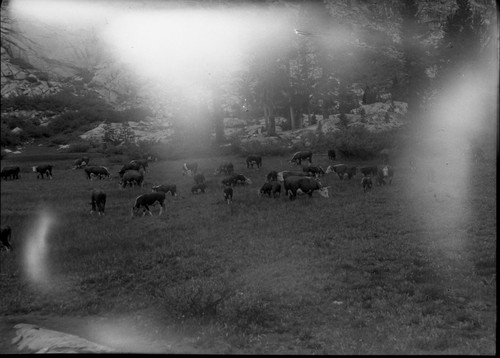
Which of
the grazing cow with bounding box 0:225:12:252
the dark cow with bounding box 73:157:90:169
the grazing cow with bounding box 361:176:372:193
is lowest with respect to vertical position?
the grazing cow with bounding box 0:225:12:252

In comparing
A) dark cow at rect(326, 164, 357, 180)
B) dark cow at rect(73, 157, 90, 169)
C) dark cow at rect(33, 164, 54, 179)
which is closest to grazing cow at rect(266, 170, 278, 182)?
dark cow at rect(326, 164, 357, 180)

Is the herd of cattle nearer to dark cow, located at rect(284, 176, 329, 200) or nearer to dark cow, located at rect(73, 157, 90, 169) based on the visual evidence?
dark cow, located at rect(284, 176, 329, 200)

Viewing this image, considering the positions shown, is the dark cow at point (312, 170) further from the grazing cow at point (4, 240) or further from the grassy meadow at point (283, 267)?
the grazing cow at point (4, 240)

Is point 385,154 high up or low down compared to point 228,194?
up

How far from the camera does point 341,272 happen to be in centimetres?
1421

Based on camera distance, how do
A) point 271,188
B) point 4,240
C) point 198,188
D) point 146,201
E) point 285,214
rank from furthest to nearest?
point 198,188, point 271,188, point 146,201, point 285,214, point 4,240

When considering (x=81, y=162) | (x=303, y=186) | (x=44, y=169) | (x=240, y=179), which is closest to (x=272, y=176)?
(x=240, y=179)

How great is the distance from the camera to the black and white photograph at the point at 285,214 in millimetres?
10891

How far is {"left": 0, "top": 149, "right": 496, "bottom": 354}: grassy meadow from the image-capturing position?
34.1 ft

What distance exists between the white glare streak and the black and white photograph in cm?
12

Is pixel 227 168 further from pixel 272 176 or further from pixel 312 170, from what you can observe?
pixel 312 170

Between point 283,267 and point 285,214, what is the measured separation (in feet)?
23.9

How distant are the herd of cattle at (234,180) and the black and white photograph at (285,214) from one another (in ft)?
0.48

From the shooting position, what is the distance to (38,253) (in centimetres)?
1827
